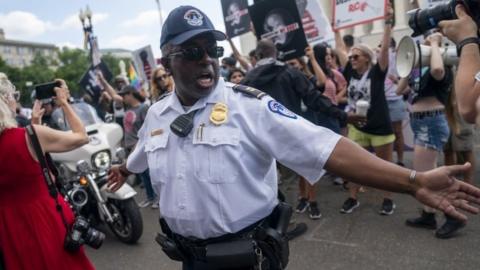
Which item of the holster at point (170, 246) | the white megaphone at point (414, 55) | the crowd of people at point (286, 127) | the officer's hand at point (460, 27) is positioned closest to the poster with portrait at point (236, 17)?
the crowd of people at point (286, 127)

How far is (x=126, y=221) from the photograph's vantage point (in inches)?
177

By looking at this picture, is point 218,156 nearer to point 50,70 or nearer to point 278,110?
point 278,110

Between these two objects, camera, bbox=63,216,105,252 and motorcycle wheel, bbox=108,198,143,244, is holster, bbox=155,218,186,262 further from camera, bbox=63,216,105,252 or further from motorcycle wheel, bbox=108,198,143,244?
Result: motorcycle wheel, bbox=108,198,143,244

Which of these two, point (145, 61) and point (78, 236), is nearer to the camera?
point (78, 236)

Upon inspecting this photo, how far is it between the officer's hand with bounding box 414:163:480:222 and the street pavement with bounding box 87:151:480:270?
2.08 metres

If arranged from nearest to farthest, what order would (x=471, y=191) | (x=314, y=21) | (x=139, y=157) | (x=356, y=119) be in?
(x=471, y=191) < (x=139, y=157) < (x=356, y=119) < (x=314, y=21)

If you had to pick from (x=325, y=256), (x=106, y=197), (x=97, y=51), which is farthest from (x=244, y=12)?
(x=325, y=256)

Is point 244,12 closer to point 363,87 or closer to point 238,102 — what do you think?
point 363,87

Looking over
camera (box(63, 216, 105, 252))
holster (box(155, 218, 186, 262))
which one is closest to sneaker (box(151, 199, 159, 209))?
camera (box(63, 216, 105, 252))

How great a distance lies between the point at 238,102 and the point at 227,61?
660 cm

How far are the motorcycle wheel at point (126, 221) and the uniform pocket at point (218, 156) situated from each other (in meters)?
2.87

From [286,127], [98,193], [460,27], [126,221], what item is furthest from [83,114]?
[460,27]

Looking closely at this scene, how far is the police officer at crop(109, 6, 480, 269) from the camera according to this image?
1.65 meters

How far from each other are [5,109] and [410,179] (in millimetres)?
2148
